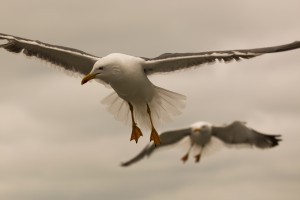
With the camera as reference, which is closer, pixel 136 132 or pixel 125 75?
pixel 125 75

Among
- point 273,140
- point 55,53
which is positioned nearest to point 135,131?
point 55,53

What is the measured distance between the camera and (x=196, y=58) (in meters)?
10.5

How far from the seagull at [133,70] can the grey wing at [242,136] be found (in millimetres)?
7635

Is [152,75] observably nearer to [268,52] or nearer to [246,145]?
[268,52]

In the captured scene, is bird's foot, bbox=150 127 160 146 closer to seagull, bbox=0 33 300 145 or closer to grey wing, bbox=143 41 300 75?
Answer: seagull, bbox=0 33 300 145

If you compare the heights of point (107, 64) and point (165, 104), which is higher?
point (107, 64)

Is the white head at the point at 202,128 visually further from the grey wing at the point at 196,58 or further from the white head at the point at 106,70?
the white head at the point at 106,70

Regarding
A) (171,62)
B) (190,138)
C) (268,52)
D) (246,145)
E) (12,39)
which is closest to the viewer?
(268,52)

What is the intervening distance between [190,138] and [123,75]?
1157 centimetres

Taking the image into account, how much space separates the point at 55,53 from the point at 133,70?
2089 mm

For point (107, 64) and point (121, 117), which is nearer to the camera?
point (107, 64)

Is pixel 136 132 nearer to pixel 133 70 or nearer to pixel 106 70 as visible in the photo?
pixel 133 70

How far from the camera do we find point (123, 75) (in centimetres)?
1018

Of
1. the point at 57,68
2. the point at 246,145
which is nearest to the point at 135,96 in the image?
the point at 57,68
